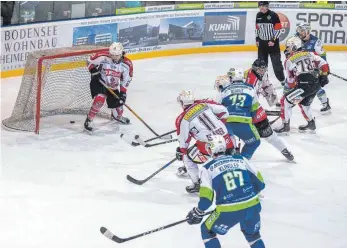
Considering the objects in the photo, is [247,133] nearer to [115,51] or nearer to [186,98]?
[186,98]

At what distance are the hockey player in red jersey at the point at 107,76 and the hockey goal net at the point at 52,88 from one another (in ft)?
1.36

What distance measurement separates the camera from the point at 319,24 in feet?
40.0

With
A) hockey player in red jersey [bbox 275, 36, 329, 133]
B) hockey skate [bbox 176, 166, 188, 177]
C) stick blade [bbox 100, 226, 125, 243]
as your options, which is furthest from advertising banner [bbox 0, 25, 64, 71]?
stick blade [bbox 100, 226, 125, 243]

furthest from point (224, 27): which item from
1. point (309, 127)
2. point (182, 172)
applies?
point (182, 172)

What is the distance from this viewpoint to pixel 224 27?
12.0 m

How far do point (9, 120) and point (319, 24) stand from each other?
5850 mm

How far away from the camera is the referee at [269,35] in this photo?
9.83 m

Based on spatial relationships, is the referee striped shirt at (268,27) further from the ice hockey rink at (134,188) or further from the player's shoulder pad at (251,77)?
the player's shoulder pad at (251,77)

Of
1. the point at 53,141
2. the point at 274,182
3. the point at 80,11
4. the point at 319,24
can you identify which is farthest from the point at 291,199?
the point at 319,24

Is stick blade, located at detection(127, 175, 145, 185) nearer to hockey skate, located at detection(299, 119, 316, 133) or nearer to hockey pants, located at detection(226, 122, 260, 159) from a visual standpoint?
hockey pants, located at detection(226, 122, 260, 159)

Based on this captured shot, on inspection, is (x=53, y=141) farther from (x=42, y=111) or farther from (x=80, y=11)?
(x=80, y=11)

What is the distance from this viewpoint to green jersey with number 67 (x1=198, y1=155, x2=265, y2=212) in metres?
4.63

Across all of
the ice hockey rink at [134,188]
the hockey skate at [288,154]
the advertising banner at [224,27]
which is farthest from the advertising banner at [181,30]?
the hockey skate at [288,154]

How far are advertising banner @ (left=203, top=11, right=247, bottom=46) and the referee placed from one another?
6.64 feet
